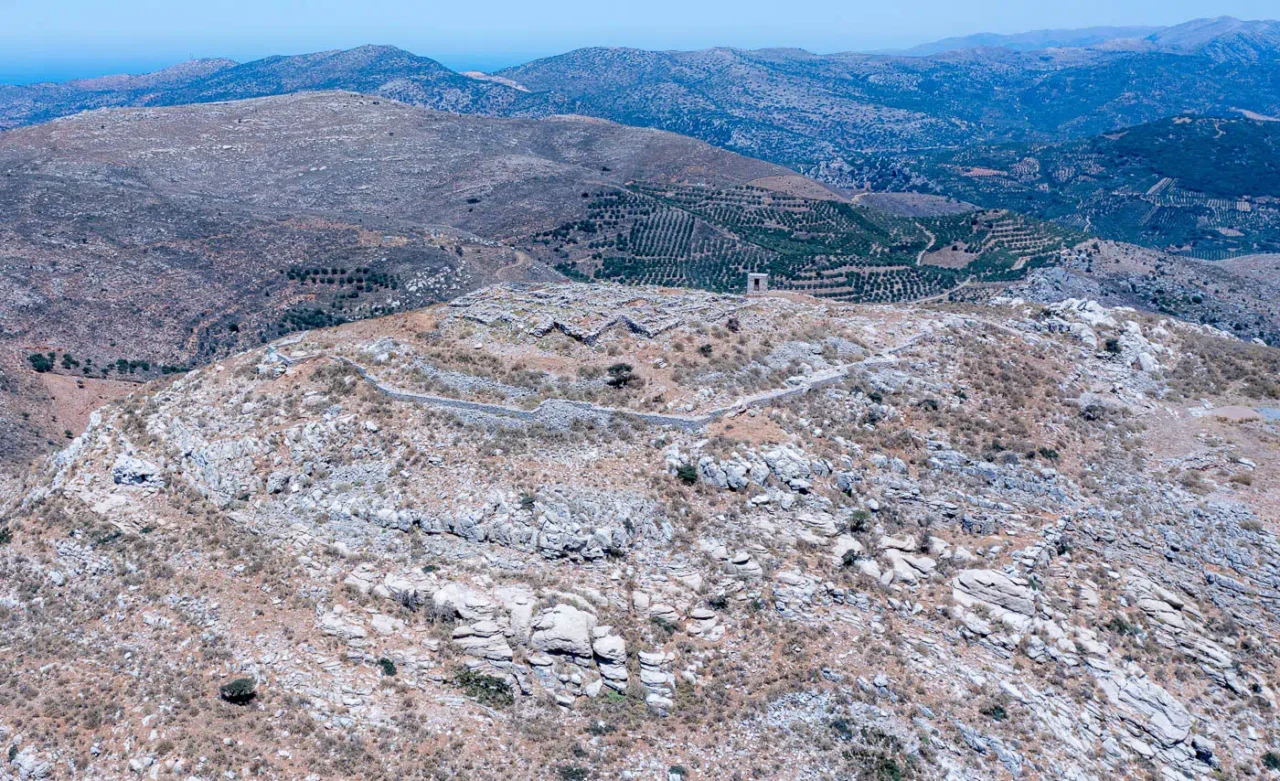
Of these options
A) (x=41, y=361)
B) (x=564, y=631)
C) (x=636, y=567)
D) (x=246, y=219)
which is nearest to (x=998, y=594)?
(x=636, y=567)

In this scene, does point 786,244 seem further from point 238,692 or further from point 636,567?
point 238,692

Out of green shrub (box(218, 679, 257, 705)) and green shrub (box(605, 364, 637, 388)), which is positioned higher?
green shrub (box(605, 364, 637, 388))

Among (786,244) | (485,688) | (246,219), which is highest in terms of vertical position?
(246,219)

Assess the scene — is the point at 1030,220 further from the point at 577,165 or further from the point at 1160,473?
the point at 1160,473

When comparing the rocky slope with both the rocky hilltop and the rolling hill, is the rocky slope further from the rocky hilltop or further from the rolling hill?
the rolling hill

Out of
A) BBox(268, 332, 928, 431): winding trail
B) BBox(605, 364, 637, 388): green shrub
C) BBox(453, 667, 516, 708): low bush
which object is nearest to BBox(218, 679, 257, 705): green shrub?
BBox(453, 667, 516, 708): low bush

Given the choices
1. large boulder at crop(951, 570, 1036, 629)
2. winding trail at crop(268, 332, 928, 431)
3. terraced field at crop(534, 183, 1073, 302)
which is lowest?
terraced field at crop(534, 183, 1073, 302)

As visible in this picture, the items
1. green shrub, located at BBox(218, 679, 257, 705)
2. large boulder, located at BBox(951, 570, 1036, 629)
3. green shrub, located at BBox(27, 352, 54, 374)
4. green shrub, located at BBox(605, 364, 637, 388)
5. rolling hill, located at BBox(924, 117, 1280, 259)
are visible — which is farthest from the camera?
rolling hill, located at BBox(924, 117, 1280, 259)
